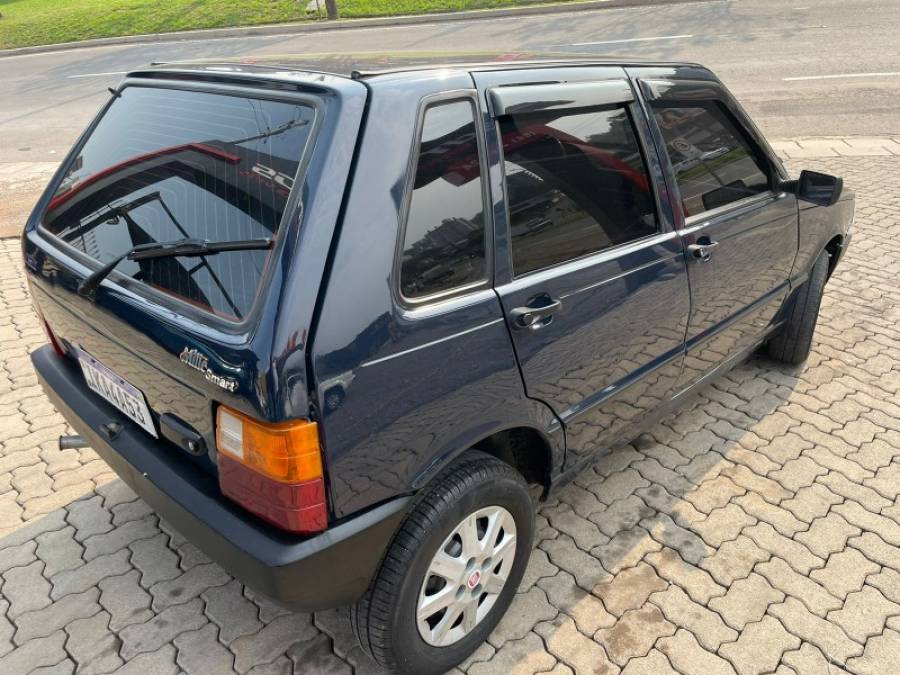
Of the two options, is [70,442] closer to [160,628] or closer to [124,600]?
[124,600]

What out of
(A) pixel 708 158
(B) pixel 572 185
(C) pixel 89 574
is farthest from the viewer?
(A) pixel 708 158

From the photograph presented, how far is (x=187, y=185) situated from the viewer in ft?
6.81

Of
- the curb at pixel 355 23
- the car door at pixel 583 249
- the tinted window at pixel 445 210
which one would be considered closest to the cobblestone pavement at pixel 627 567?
the car door at pixel 583 249

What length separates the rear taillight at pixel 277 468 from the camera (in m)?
1.71

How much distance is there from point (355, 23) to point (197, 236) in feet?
55.1

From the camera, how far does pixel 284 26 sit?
17016mm

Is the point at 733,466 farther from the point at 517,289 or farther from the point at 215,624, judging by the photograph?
the point at 215,624

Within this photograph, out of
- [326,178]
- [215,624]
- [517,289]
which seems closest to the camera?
[326,178]

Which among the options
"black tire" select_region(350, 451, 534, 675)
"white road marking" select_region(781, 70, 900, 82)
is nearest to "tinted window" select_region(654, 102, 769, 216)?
"black tire" select_region(350, 451, 534, 675)

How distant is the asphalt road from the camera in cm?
954

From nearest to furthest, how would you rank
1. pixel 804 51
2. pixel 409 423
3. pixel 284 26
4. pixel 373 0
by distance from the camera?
pixel 409 423
pixel 804 51
pixel 284 26
pixel 373 0

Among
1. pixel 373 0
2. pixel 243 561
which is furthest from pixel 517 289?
pixel 373 0

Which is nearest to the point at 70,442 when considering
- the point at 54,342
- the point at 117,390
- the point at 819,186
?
the point at 54,342

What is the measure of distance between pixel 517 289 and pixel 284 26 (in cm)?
1713
